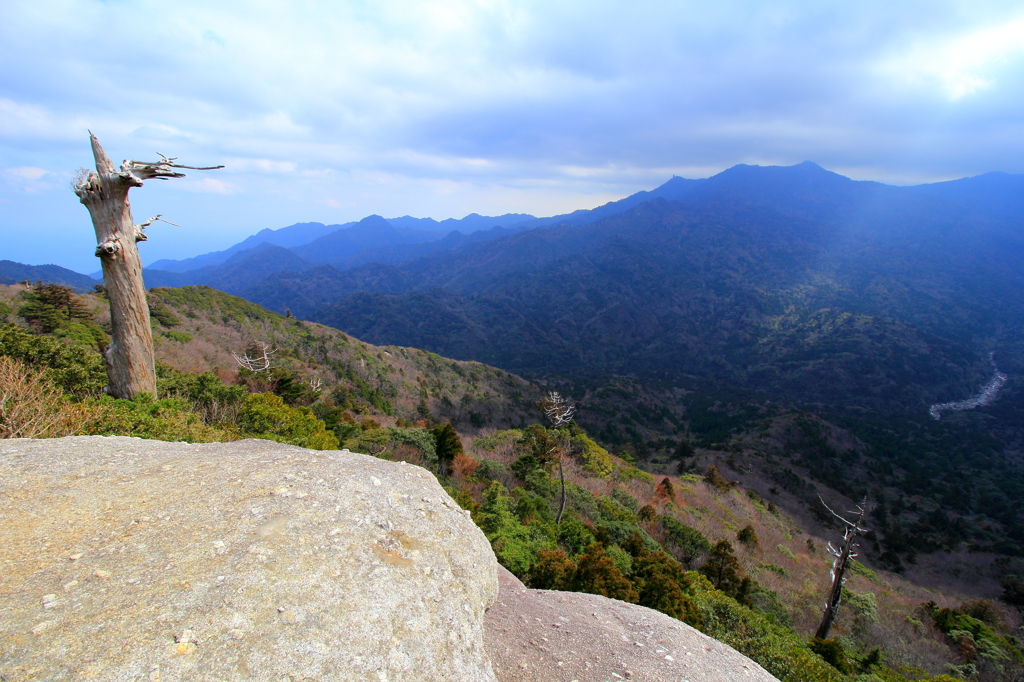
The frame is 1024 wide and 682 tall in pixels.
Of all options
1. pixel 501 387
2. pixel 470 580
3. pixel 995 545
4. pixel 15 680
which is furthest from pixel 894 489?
pixel 15 680

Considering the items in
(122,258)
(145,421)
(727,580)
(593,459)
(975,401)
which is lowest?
(975,401)

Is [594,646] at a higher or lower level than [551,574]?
higher

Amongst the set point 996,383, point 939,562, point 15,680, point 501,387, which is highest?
point 15,680

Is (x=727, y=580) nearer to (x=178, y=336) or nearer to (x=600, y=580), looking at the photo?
(x=600, y=580)

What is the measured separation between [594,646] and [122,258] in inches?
493

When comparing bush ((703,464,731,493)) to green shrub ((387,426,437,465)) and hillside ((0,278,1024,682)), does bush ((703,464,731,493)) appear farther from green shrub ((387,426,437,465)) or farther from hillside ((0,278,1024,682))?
green shrub ((387,426,437,465))

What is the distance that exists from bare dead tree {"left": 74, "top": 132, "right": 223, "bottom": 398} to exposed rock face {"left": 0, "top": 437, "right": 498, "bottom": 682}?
4962 millimetres

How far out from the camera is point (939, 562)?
3838 centimetres

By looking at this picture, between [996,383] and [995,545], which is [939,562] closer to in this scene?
[995,545]

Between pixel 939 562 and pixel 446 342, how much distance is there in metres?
143

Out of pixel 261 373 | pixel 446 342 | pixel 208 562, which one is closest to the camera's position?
pixel 208 562

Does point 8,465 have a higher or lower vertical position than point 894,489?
higher

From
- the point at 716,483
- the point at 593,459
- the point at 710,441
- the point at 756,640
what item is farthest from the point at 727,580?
the point at 710,441

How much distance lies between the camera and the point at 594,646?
5.50 metres
